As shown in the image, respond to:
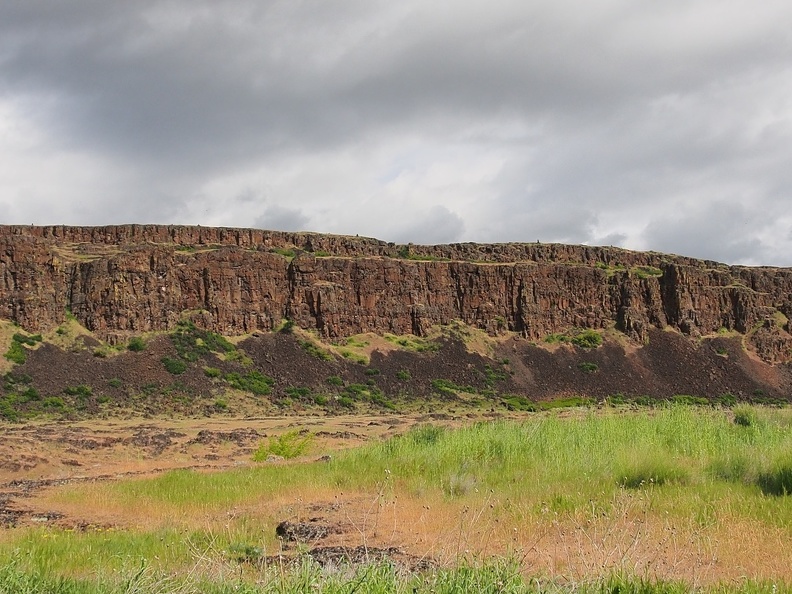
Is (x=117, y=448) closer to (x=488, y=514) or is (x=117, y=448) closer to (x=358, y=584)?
(x=488, y=514)

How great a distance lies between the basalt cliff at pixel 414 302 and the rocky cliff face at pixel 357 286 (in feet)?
0.54

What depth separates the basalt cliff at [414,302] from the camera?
67.9 metres

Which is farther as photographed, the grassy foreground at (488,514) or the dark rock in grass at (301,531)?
the dark rock in grass at (301,531)

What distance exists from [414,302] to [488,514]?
7311 cm

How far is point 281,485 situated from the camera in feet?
47.5

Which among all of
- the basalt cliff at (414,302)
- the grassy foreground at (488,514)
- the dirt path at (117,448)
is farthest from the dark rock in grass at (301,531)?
the basalt cliff at (414,302)

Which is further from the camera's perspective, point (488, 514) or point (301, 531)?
point (488, 514)

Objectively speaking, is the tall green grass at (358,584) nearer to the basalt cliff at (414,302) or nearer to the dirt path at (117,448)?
the dirt path at (117,448)

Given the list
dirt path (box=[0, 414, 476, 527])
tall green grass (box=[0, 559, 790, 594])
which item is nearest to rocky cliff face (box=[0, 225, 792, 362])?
dirt path (box=[0, 414, 476, 527])

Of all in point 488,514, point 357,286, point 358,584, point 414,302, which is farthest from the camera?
point 414,302

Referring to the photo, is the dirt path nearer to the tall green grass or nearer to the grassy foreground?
the grassy foreground

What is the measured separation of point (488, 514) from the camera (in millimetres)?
10500

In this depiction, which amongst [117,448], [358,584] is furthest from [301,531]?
[117,448]

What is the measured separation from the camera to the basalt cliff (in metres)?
67.9
